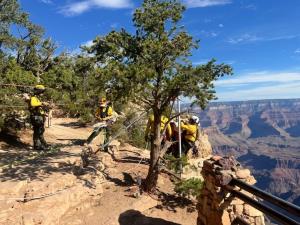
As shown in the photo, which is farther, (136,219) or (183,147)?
(183,147)

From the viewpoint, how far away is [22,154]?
14.8 metres

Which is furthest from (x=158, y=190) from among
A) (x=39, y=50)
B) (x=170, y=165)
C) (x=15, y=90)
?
(x=39, y=50)

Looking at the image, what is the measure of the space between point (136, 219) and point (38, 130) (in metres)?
6.23

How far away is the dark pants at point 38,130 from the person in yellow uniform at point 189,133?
5452 millimetres

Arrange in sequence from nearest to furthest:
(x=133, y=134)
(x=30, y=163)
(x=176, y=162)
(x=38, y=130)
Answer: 1. (x=30, y=163)
2. (x=176, y=162)
3. (x=38, y=130)
4. (x=133, y=134)

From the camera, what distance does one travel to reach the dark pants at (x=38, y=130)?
1455cm

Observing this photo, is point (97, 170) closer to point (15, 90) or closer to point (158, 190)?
point (158, 190)

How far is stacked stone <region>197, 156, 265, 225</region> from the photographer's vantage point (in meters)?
8.38

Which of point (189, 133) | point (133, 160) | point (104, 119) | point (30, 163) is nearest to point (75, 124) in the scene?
point (133, 160)

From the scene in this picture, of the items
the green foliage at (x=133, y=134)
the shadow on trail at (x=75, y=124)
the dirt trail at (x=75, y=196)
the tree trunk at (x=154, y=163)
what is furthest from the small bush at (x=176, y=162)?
the shadow on trail at (x=75, y=124)

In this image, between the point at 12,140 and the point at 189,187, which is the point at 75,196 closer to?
the point at 189,187

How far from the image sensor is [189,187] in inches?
497

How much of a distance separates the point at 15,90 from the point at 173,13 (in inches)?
329

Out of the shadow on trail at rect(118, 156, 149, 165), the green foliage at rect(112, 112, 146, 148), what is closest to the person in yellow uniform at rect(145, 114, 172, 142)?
the shadow on trail at rect(118, 156, 149, 165)
